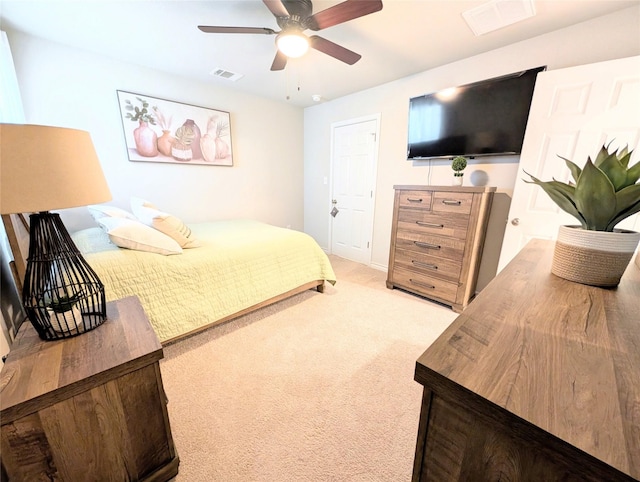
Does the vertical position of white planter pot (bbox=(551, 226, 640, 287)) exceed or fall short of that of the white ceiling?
it falls short

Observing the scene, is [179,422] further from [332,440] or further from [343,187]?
[343,187]

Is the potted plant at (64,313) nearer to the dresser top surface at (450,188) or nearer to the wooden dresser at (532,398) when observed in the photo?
the wooden dresser at (532,398)

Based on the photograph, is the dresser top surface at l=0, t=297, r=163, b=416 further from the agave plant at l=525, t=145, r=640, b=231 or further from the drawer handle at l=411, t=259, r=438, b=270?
the drawer handle at l=411, t=259, r=438, b=270

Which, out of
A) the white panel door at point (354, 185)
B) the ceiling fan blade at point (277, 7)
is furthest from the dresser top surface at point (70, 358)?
the white panel door at point (354, 185)

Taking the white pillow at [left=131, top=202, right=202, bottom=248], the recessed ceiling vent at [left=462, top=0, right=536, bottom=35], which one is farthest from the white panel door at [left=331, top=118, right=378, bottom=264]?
the white pillow at [left=131, top=202, right=202, bottom=248]

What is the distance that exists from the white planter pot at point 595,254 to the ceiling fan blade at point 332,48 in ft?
6.03

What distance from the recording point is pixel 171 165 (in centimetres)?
303

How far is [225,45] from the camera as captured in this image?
226 centimetres

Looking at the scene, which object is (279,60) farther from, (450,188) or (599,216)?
(599,216)

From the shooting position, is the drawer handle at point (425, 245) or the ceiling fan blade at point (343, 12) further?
the drawer handle at point (425, 245)

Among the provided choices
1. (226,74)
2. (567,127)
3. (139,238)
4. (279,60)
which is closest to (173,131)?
(226,74)

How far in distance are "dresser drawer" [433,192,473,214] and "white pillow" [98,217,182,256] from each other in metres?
2.26

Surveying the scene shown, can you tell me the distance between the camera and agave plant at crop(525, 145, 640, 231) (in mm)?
723

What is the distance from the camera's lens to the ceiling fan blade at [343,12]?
55.6 inches
